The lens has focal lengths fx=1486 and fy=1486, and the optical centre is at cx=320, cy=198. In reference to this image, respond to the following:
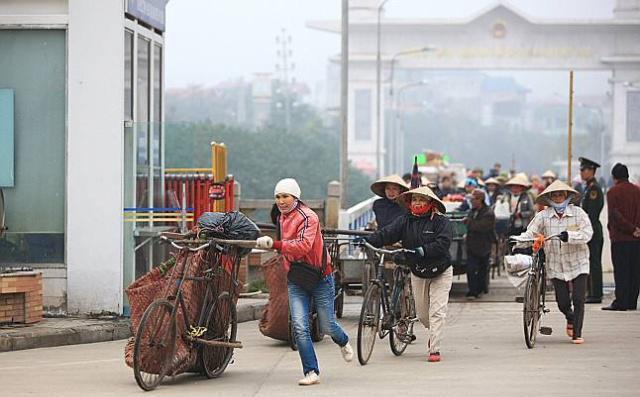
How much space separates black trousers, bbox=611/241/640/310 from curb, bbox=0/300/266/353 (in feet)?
19.8

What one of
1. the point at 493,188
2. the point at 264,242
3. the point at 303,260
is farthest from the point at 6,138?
the point at 493,188

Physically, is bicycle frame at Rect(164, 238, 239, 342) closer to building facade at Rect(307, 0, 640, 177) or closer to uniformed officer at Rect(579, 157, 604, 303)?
uniformed officer at Rect(579, 157, 604, 303)

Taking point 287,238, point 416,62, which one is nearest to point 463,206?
point 287,238

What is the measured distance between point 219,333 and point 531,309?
354 centimetres

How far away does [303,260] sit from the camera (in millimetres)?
11562

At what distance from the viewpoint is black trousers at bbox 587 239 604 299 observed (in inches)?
740

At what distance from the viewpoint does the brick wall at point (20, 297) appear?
15.0 metres

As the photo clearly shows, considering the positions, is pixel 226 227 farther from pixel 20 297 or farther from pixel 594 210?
pixel 594 210

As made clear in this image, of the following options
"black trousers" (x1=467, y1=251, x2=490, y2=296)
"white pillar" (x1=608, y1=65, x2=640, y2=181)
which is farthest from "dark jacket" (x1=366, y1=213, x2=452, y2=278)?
"white pillar" (x1=608, y1=65, x2=640, y2=181)

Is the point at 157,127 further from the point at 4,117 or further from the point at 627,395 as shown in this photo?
the point at 627,395

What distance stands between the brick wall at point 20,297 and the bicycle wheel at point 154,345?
424 centimetres

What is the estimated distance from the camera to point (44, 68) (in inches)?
650

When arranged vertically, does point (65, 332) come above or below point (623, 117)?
below

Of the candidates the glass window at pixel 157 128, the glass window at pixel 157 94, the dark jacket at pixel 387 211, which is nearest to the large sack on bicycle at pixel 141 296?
the dark jacket at pixel 387 211
